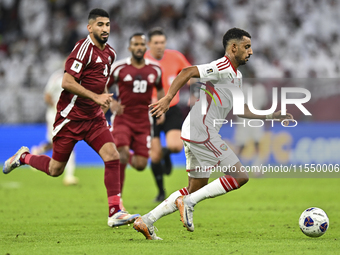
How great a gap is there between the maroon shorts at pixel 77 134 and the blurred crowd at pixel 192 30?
34.2ft

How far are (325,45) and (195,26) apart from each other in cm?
422

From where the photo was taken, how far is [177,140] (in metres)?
8.54

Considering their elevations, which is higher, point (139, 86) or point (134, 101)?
point (139, 86)

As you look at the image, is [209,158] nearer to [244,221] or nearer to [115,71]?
[244,221]

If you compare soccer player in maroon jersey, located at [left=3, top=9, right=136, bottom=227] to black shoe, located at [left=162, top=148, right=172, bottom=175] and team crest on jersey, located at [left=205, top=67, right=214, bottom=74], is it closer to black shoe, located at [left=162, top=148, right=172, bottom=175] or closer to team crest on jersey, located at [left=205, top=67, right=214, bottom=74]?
team crest on jersey, located at [left=205, top=67, right=214, bottom=74]

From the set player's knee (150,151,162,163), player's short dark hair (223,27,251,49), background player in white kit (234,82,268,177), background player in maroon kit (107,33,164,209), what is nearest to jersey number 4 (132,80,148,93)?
background player in maroon kit (107,33,164,209)

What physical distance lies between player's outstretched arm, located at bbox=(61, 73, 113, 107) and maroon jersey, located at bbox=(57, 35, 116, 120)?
11 cm

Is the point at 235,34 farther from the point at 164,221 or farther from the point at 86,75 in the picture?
the point at 164,221

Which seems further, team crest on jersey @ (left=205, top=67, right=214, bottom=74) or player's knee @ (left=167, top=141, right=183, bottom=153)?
player's knee @ (left=167, top=141, right=183, bottom=153)

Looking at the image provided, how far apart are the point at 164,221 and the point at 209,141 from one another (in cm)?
177

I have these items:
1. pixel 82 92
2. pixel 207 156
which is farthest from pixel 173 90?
pixel 82 92

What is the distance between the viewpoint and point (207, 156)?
5.26 m

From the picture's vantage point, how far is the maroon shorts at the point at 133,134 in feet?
25.7

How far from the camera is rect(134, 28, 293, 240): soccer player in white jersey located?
198 inches
